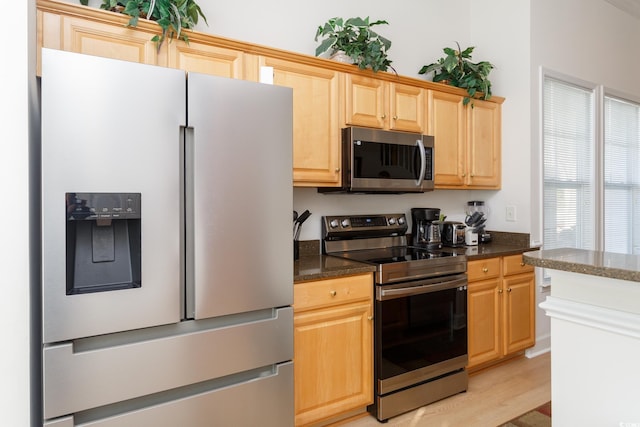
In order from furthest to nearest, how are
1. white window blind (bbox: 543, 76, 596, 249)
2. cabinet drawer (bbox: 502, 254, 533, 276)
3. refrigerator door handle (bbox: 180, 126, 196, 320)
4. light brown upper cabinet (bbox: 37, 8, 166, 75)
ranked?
white window blind (bbox: 543, 76, 596, 249), cabinet drawer (bbox: 502, 254, 533, 276), light brown upper cabinet (bbox: 37, 8, 166, 75), refrigerator door handle (bbox: 180, 126, 196, 320)

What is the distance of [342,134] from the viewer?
2.51 meters

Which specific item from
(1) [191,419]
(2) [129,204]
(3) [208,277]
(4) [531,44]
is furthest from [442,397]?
(4) [531,44]

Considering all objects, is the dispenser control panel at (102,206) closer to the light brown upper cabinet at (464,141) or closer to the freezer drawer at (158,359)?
the freezer drawer at (158,359)

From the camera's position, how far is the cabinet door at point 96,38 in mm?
1685

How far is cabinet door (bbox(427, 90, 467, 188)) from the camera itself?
297cm

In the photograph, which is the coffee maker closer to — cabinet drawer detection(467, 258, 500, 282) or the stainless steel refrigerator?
cabinet drawer detection(467, 258, 500, 282)

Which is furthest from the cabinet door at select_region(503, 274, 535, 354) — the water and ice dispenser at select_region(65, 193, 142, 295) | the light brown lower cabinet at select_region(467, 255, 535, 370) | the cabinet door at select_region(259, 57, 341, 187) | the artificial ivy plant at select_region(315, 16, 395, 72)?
the water and ice dispenser at select_region(65, 193, 142, 295)

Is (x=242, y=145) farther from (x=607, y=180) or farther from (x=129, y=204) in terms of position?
(x=607, y=180)

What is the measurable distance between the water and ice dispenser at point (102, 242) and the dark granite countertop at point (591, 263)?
141cm

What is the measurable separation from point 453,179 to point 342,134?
1.11 meters

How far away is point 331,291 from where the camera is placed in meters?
2.10

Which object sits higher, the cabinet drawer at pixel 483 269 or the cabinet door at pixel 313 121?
the cabinet door at pixel 313 121

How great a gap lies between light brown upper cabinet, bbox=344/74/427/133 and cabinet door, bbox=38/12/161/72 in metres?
1.16

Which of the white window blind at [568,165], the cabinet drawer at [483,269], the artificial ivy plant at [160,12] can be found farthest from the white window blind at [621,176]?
the artificial ivy plant at [160,12]
